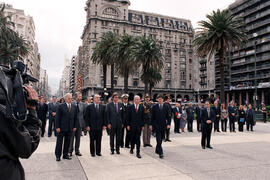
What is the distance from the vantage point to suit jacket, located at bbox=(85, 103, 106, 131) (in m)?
7.58

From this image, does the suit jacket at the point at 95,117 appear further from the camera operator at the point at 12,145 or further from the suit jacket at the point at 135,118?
the camera operator at the point at 12,145

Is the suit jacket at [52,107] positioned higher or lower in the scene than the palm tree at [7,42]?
lower

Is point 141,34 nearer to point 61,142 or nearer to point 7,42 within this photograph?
point 7,42

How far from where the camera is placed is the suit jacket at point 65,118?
6953mm

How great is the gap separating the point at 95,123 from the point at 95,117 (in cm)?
23

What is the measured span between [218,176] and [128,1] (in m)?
74.7

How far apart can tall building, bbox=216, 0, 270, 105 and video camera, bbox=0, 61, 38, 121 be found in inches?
2394

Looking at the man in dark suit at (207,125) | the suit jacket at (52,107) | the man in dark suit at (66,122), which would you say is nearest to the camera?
the man in dark suit at (66,122)

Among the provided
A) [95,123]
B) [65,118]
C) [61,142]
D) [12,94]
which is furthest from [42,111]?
[12,94]

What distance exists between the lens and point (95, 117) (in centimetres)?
769

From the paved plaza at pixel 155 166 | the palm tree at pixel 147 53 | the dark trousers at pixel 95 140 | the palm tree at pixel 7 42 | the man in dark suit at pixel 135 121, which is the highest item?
the palm tree at pixel 7 42

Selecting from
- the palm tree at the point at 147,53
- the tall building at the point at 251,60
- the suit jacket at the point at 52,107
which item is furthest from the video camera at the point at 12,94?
the tall building at the point at 251,60

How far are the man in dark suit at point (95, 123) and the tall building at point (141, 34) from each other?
58.2 meters

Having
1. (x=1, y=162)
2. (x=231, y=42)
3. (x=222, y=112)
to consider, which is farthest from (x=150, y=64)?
(x=1, y=162)
